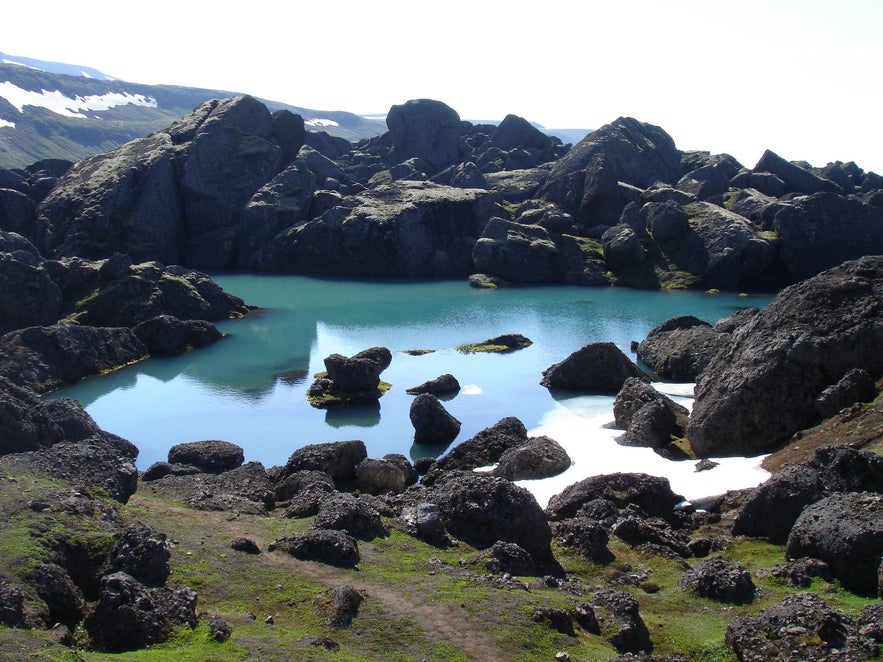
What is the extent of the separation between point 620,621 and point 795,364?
18.6 meters

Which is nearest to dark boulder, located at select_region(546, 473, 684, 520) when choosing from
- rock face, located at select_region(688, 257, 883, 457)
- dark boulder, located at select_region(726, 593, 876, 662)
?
rock face, located at select_region(688, 257, 883, 457)

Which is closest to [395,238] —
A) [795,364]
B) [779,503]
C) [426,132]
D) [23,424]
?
[426,132]

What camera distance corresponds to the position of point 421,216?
105 meters

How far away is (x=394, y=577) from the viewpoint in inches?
757

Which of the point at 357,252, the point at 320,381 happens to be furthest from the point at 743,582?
the point at 357,252

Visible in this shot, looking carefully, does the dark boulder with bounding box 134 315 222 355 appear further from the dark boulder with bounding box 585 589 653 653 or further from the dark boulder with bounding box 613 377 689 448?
the dark boulder with bounding box 585 589 653 653

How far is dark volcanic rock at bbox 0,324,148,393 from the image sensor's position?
163ft

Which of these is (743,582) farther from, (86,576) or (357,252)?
(357,252)

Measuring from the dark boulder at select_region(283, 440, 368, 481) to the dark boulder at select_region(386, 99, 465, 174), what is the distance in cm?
13935

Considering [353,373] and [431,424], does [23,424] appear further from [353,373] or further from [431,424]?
[353,373]

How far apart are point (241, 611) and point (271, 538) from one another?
5.04 m

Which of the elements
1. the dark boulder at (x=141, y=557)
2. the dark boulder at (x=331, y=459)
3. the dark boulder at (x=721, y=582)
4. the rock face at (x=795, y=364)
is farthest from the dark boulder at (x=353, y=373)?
the dark boulder at (x=141, y=557)

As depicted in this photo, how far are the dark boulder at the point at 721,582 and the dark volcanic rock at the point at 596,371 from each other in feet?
90.8

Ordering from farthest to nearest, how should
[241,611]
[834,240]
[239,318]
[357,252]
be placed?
[357,252]
[834,240]
[239,318]
[241,611]
